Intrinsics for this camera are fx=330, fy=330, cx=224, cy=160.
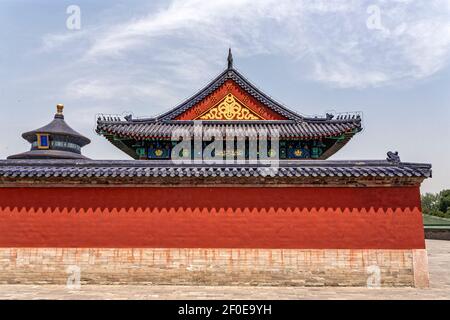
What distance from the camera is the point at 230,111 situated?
14.4 meters

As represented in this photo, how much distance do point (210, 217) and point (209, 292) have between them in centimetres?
197

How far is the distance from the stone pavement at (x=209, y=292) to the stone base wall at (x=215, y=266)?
10.1 inches

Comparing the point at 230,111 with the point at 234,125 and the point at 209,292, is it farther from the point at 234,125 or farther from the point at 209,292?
the point at 209,292

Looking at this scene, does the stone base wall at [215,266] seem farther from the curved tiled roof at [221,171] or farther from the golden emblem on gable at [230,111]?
the golden emblem on gable at [230,111]

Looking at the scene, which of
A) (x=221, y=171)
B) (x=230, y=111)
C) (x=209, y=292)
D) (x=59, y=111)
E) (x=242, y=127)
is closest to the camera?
(x=209, y=292)

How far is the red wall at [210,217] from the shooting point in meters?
9.13

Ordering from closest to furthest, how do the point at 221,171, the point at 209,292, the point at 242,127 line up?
the point at 209,292 → the point at 221,171 → the point at 242,127

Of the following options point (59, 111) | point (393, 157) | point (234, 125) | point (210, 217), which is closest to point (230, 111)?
point (234, 125)

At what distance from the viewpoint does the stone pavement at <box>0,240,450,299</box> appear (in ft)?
25.7

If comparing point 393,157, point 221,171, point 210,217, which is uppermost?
point 393,157
